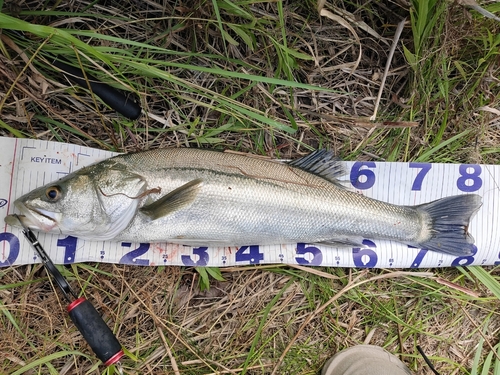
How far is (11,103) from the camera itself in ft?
7.79

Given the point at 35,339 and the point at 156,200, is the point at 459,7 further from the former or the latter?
the point at 35,339

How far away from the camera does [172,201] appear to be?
2.14m

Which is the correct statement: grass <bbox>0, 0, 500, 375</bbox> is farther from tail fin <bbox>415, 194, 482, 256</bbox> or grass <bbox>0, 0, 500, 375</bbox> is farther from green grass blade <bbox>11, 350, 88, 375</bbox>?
tail fin <bbox>415, 194, 482, 256</bbox>

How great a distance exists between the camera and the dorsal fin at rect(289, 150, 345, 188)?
2.45 meters

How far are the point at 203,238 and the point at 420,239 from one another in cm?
139

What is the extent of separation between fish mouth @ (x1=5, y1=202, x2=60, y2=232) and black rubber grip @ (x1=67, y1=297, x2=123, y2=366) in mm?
457

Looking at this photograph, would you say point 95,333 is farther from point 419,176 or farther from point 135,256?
point 419,176

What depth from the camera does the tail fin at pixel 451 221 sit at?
2.51 metres

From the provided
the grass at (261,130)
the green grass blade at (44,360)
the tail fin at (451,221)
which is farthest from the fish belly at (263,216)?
the green grass blade at (44,360)

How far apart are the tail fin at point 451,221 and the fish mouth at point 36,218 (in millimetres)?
2213

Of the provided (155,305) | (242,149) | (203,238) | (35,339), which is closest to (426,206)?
(242,149)

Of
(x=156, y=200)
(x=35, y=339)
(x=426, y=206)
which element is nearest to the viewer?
(x=156, y=200)

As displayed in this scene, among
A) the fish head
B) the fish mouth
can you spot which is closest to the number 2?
the fish head

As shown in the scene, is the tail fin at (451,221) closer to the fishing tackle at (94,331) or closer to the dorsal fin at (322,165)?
the dorsal fin at (322,165)
